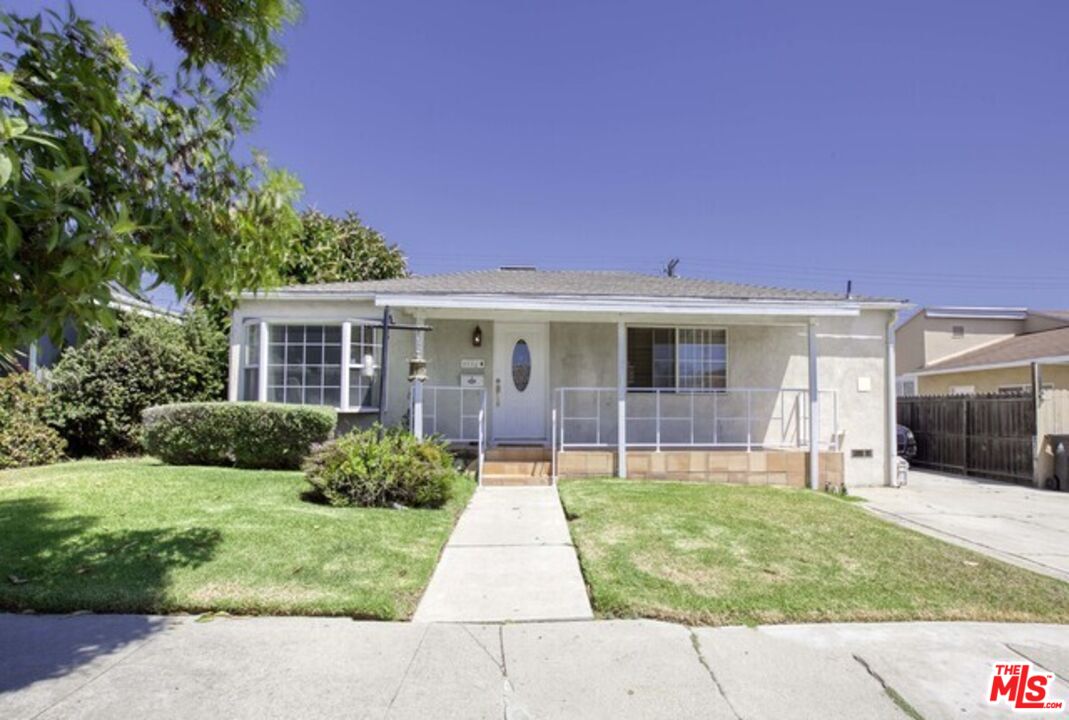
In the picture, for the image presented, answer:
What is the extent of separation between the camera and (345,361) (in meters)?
10.5

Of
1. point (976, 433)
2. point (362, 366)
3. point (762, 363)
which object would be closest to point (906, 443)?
point (976, 433)

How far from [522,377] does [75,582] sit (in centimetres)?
760

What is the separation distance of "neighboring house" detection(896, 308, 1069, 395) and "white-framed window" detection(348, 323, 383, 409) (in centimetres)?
1838

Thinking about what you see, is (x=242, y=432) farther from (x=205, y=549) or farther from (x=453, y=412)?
(x=205, y=549)

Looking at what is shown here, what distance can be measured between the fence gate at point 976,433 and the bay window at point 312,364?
12.9 m

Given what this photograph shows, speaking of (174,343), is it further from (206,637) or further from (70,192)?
(70,192)

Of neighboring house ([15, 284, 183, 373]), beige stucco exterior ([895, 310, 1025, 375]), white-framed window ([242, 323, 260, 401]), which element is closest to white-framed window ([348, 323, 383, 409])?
white-framed window ([242, 323, 260, 401])

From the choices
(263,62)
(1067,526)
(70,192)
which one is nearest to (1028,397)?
(1067,526)

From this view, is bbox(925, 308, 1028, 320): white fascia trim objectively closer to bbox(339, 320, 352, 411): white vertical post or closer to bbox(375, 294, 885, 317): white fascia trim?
bbox(375, 294, 885, 317): white fascia trim

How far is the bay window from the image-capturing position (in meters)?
10.7

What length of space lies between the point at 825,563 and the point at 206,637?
5.04 m

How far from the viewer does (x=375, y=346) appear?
A: 35.7ft

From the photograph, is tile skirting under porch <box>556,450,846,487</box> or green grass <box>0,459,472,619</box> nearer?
green grass <box>0,459,472,619</box>

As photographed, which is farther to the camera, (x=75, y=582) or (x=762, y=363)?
(x=762, y=363)
